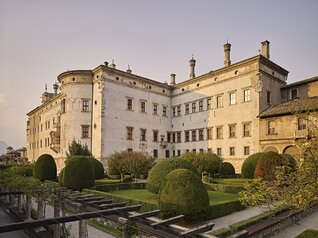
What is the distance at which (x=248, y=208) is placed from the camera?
13.8 metres

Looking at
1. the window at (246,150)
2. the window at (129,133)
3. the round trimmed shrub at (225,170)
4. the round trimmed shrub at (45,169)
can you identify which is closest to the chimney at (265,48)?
the window at (246,150)

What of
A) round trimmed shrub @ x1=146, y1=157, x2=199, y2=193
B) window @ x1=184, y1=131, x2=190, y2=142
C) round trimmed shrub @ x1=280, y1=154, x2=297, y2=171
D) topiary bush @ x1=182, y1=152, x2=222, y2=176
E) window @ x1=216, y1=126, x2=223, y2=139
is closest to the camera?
round trimmed shrub @ x1=280, y1=154, x2=297, y2=171

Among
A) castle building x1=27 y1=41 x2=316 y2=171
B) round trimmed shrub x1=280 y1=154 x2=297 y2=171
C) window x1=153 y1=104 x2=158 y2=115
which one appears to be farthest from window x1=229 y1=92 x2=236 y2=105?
round trimmed shrub x1=280 y1=154 x2=297 y2=171

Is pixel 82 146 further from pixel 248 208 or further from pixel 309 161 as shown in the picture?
pixel 309 161

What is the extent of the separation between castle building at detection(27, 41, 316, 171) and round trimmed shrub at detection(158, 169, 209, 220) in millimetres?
19949

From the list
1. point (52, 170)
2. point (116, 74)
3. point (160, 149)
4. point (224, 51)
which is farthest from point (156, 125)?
point (52, 170)

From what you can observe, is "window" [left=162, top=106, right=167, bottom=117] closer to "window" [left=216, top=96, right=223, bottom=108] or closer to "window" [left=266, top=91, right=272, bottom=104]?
"window" [left=216, top=96, right=223, bottom=108]

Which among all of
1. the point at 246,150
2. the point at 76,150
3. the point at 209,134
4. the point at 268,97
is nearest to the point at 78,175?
the point at 76,150

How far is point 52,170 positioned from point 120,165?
696 cm

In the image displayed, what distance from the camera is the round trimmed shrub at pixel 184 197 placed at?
32.9ft

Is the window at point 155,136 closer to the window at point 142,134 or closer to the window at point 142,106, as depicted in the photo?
the window at point 142,134

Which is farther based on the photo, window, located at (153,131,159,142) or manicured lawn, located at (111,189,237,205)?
window, located at (153,131,159,142)

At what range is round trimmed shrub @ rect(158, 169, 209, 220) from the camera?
32.9ft

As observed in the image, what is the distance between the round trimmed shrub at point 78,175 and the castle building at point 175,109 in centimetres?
1257
